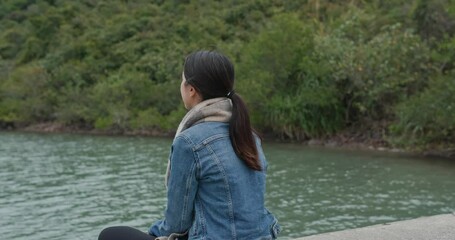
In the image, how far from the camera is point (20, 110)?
136ft

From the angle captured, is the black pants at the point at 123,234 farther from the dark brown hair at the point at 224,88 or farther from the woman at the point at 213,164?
the dark brown hair at the point at 224,88

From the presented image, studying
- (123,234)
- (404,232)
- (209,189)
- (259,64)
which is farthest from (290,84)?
(209,189)

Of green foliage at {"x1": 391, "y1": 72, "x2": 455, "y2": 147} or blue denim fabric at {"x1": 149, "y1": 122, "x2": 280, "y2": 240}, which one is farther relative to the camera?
green foliage at {"x1": 391, "y1": 72, "x2": 455, "y2": 147}

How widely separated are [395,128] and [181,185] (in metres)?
23.5

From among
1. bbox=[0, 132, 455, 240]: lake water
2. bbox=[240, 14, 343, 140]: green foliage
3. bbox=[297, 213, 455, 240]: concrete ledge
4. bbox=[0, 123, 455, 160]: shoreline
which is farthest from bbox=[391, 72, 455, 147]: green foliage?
bbox=[297, 213, 455, 240]: concrete ledge

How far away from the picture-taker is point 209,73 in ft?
8.63

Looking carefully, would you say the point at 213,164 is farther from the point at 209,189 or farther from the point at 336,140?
the point at 336,140

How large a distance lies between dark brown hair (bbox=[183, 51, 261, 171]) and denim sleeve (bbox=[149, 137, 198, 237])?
0.21 m

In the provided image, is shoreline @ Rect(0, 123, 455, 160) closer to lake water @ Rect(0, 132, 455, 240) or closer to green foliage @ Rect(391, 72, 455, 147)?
green foliage @ Rect(391, 72, 455, 147)

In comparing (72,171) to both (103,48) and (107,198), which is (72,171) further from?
(103,48)

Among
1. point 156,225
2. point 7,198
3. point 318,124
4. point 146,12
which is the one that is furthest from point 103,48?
point 156,225

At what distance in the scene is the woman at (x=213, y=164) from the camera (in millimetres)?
2518

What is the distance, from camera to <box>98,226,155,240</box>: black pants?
274 cm

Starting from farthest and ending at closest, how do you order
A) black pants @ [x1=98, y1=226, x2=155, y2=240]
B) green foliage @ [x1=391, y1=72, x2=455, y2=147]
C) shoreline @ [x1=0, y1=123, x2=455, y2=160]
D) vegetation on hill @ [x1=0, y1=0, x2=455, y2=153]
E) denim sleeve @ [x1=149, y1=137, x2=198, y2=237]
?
vegetation on hill @ [x1=0, y1=0, x2=455, y2=153], shoreline @ [x1=0, y1=123, x2=455, y2=160], green foliage @ [x1=391, y1=72, x2=455, y2=147], black pants @ [x1=98, y1=226, x2=155, y2=240], denim sleeve @ [x1=149, y1=137, x2=198, y2=237]
